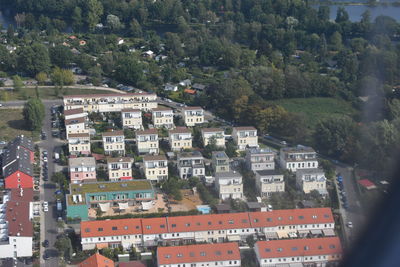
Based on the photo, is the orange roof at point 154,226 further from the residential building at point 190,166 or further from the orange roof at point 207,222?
the residential building at point 190,166

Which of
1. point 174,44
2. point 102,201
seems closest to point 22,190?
point 102,201

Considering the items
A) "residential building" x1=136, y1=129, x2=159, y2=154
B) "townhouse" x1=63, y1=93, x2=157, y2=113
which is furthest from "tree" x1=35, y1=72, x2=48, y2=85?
"residential building" x1=136, y1=129, x2=159, y2=154

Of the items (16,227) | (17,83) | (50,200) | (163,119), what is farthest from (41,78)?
(16,227)

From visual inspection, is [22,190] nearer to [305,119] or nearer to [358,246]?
[305,119]

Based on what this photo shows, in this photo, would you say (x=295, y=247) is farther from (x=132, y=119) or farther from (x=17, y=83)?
(x=17, y=83)

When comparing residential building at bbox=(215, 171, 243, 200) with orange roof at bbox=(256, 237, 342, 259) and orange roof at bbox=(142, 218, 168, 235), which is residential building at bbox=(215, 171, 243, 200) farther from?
orange roof at bbox=(256, 237, 342, 259)
